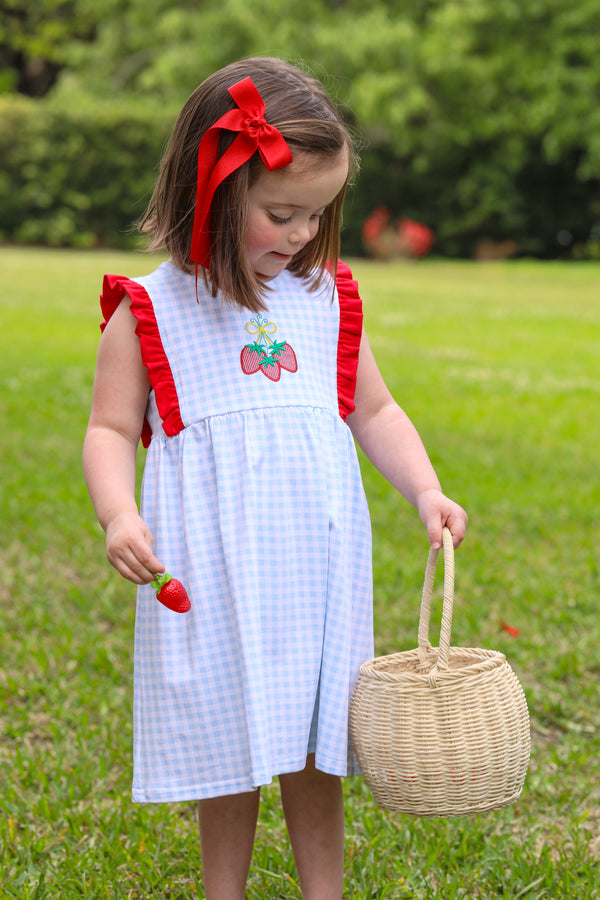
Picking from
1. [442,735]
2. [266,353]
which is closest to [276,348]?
[266,353]

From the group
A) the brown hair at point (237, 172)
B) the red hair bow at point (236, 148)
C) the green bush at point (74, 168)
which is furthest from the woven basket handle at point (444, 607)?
the green bush at point (74, 168)

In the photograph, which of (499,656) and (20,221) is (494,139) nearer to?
(20,221)

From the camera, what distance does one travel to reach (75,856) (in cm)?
231

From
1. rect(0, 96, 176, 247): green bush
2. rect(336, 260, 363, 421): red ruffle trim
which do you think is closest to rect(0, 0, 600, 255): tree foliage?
rect(0, 96, 176, 247): green bush

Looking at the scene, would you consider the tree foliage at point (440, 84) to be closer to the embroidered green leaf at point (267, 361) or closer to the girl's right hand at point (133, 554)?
the embroidered green leaf at point (267, 361)

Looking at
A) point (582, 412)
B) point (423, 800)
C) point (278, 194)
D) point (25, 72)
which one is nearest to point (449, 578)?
point (423, 800)

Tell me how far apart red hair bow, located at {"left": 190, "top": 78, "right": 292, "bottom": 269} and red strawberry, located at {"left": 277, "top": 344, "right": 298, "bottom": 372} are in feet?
0.73

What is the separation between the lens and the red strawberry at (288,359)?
1.86 metres

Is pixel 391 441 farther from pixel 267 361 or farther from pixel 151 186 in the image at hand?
pixel 151 186

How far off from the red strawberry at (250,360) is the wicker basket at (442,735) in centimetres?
46

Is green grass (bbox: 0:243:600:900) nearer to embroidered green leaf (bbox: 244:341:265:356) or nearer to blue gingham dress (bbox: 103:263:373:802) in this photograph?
blue gingham dress (bbox: 103:263:373:802)

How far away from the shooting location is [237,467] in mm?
1773

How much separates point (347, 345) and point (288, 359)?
0.51ft

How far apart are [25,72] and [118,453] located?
119ft
